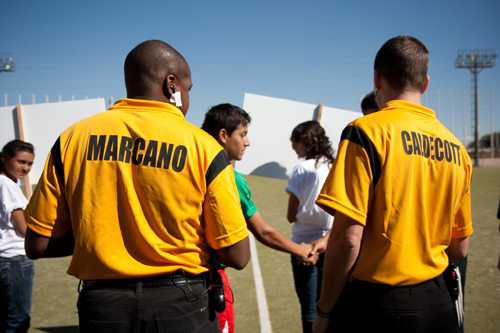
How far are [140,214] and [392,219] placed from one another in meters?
1.10

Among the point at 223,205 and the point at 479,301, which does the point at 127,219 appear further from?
the point at 479,301

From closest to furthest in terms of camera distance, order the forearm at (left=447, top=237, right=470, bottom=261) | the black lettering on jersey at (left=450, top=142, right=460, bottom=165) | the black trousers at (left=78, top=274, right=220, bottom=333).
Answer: the black trousers at (left=78, top=274, right=220, bottom=333) → the black lettering on jersey at (left=450, top=142, right=460, bottom=165) → the forearm at (left=447, top=237, right=470, bottom=261)

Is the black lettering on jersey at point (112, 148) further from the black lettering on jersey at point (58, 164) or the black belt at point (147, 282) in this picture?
the black belt at point (147, 282)

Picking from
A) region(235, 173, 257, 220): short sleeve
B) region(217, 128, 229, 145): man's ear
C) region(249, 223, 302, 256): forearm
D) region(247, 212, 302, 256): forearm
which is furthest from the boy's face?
region(249, 223, 302, 256): forearm

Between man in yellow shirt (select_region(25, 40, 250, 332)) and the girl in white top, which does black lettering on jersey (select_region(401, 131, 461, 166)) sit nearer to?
man in yellow shirt (select_region(25, 40, 250, 332))

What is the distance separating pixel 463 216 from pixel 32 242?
2093 millimetres

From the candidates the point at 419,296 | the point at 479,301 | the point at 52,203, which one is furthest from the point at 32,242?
the point at 479,301

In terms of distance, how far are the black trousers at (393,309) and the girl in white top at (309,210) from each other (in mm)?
1714

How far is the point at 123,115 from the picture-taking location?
1.74 metres

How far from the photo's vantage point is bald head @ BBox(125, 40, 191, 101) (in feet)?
6.03

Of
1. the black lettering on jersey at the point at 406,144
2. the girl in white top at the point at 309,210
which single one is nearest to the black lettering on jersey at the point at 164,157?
the black lettering on jersey at the point at 406,144

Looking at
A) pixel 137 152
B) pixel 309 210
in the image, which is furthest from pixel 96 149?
pixel 309 210

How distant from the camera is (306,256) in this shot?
344cm

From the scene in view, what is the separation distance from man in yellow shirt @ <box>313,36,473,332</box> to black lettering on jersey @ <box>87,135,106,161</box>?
0.98 m
